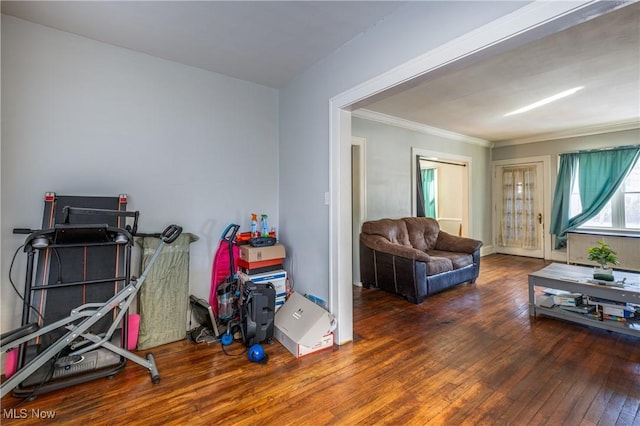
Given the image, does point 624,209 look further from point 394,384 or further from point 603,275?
point 394,384

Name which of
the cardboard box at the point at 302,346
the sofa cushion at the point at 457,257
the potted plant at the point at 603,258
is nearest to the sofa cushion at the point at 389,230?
the sofa cushion at the point at 457,257

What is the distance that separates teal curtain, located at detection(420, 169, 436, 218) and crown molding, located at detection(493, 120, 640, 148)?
1.63 metres

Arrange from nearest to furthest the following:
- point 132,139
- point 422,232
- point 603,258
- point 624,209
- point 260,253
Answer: point 132,139
point 260,253
point 603,258
point 422,232
point 624,209

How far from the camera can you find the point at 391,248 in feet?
12.4

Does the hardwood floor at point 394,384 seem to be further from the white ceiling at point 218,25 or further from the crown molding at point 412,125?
the crown molding at point 412,125

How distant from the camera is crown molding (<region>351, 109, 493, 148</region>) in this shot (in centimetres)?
429

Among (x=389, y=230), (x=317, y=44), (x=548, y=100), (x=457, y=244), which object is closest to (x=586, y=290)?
(x=457, y=244)

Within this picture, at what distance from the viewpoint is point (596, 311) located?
285 cm

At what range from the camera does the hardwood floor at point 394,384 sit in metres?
1.68

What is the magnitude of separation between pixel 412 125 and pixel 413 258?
98.3 inches

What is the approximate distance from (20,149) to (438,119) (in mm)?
4961

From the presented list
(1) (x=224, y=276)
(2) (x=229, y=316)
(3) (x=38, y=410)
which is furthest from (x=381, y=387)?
(3) (x=38, y=410)

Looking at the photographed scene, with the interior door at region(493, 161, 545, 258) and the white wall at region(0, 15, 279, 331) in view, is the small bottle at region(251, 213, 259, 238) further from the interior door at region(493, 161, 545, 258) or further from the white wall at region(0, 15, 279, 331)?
the interior door at region(493, 161, 545, 258)

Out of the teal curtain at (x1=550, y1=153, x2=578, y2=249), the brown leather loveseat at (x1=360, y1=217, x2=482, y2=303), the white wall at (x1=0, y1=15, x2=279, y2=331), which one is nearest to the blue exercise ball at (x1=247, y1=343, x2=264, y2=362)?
the white wall at (x1=0, y1=15, x2=279, y2=331)
